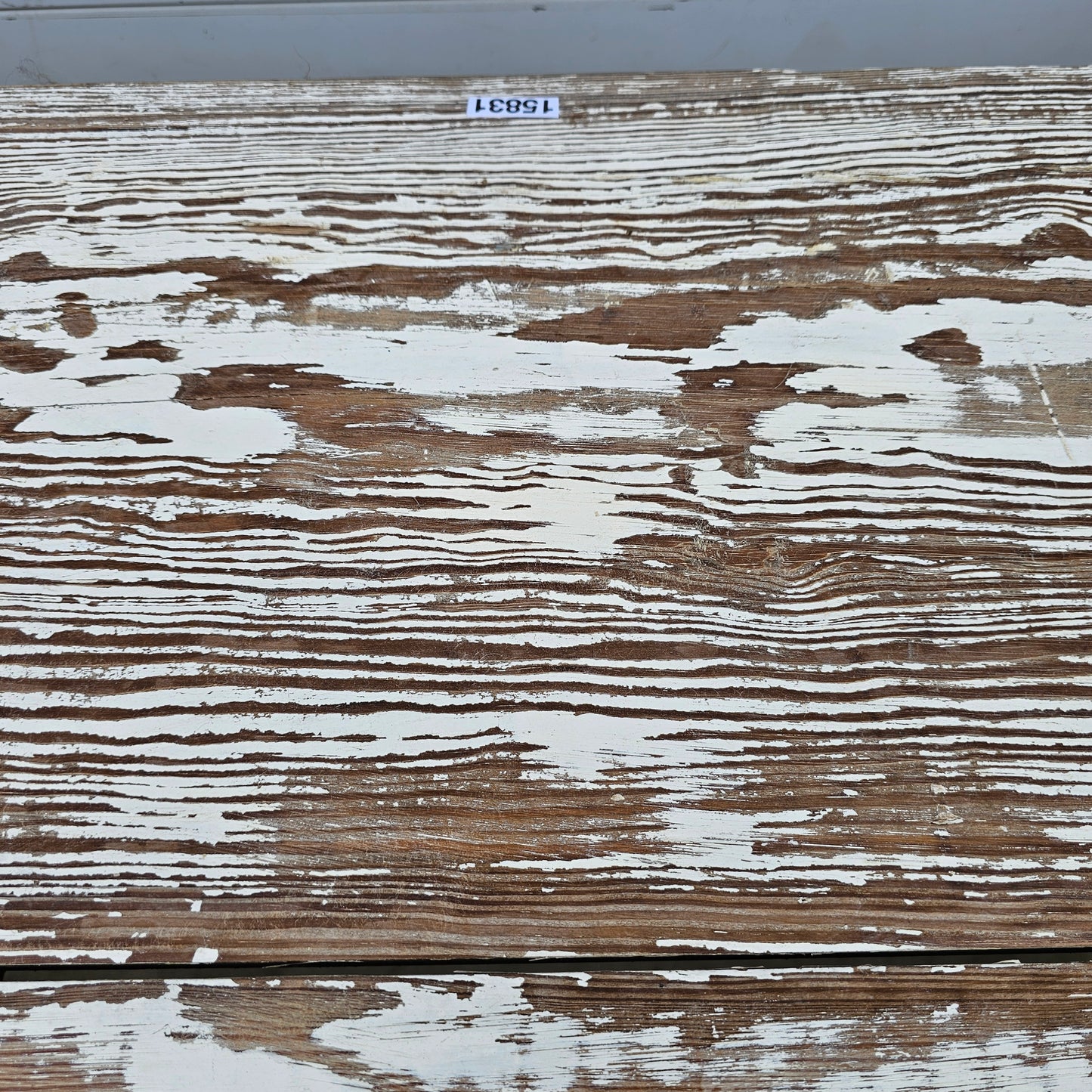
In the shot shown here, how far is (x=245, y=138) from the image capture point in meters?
0.77

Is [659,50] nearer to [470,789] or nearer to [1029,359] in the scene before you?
[1029,359]

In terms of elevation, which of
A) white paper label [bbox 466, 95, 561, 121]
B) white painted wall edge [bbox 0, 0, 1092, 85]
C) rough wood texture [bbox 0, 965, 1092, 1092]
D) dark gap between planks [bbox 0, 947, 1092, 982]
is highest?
white painted wall edge [bbox 0, 0, 1092, 85]

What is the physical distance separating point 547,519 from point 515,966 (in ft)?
1.14

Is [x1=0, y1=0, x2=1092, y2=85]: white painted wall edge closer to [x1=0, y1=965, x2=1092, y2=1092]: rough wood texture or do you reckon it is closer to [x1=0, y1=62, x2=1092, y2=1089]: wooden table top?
→ [x1=0, y1=62, x2=1092, y2=1089]: wooden table top

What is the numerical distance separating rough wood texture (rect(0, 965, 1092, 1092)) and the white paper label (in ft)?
2.58

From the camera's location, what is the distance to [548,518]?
0.64m

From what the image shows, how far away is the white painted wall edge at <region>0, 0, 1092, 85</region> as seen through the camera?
0.89 m

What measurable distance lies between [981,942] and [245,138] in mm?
970

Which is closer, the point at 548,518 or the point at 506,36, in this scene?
the point at 548,518

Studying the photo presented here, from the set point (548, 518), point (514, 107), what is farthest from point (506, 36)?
point (548, 518)

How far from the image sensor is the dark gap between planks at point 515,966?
564 millimetres

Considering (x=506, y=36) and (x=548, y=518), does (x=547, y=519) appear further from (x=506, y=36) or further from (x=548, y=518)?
(x=506, y=36)

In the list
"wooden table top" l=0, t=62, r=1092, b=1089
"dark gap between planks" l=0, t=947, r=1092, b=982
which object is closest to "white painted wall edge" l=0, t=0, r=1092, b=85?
"wooden table top" l=0, t=62, r=1092, b=1089

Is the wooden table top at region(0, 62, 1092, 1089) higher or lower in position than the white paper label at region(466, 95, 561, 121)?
lower
